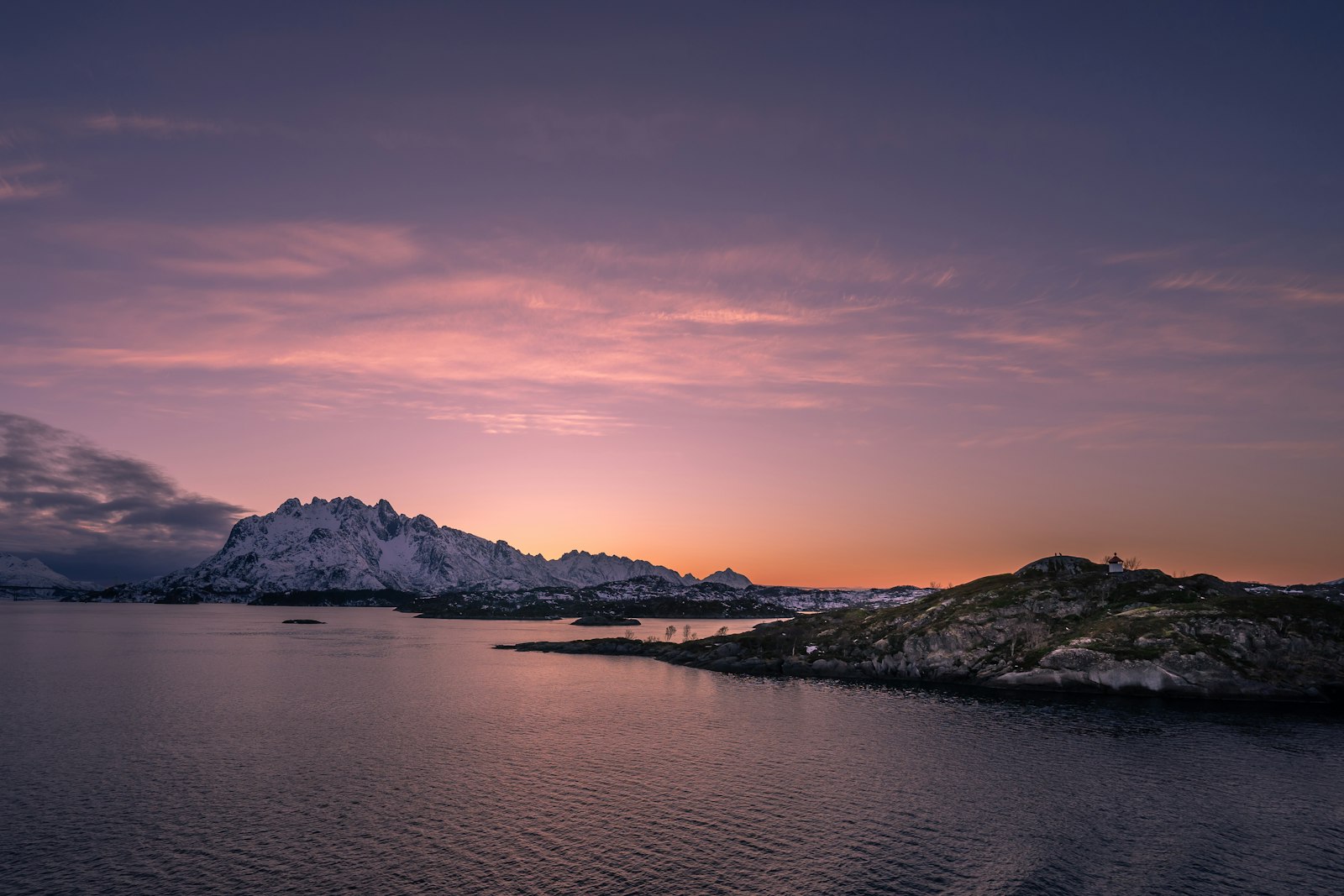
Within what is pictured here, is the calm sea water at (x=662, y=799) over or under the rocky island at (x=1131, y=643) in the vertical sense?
under

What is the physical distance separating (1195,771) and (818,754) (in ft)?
153

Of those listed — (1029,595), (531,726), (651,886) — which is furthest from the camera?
Answer: (1029,595)

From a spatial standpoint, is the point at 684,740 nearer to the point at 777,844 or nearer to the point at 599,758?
the point at 599,758

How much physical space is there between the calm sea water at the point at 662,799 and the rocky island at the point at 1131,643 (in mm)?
17736

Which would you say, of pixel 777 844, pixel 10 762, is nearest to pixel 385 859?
pixel 777 844

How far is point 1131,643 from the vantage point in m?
158

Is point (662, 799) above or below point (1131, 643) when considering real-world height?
below

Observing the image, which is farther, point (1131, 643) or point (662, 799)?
point (1131, 643)

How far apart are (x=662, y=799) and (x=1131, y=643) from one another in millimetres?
132864

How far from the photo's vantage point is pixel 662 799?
78000mm

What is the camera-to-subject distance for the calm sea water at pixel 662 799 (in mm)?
57656

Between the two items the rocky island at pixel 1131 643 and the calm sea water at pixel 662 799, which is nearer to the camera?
the calm sea water at pixel 662 799

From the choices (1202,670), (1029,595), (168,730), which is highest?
(1029,595)

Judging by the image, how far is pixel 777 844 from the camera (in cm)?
6412
